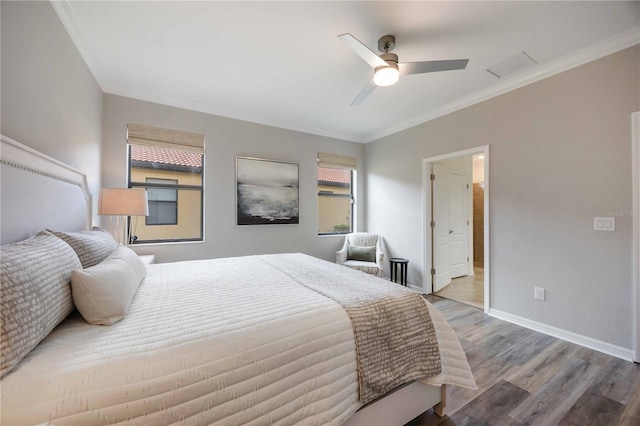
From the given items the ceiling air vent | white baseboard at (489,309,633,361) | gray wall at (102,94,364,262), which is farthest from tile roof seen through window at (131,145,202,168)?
white baseboard at (489,309,633,361)

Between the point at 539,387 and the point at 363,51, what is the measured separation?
2746mm

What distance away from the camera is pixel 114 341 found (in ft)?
2.95

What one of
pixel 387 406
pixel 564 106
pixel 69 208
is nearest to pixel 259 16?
pixel 69 208

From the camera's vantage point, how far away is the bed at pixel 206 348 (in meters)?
0.73

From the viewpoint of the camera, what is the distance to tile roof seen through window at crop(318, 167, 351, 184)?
437 cm

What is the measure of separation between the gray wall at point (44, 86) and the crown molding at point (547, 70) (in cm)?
392

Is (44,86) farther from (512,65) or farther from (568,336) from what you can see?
(568,336)

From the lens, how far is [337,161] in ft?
14.4

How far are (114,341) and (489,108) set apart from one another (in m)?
3.87

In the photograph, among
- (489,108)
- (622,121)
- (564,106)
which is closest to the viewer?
(622,121)

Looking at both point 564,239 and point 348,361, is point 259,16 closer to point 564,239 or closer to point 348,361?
point 348,361

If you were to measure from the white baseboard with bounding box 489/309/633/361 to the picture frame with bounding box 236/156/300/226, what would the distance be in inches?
118

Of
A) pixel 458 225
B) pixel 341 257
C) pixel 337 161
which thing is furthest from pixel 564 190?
pixel 337 161

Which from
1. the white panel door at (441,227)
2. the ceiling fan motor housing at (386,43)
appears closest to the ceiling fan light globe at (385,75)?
the ceiling fan motor housing at (386,43)
